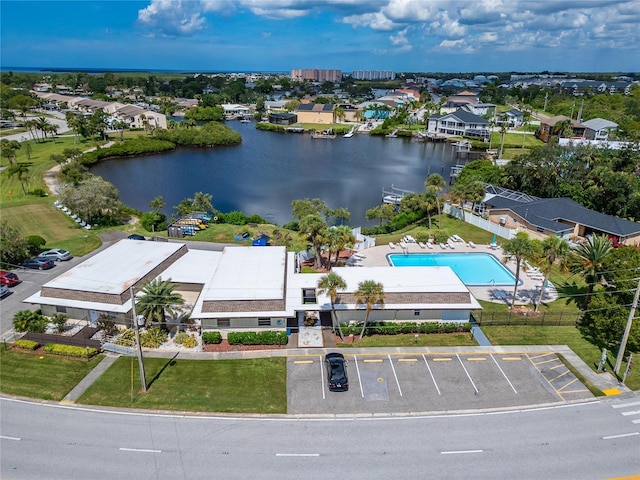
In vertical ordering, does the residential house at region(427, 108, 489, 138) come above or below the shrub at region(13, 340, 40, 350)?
above

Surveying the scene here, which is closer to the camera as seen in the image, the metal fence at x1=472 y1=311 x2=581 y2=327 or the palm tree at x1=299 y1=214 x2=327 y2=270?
the metal fence at x1=472 y1=311 x2=581 y2=327

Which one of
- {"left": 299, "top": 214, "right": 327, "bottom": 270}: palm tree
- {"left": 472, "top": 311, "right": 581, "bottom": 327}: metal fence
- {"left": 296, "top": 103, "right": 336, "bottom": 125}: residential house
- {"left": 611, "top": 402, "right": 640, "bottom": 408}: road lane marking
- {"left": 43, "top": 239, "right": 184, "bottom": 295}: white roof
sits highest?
{"left": 296, "top": 103, "right": 336, "bottom": 125}: residential house

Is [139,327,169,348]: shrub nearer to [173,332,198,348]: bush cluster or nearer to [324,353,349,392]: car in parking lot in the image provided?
[173,332,198,348]: bush cluster

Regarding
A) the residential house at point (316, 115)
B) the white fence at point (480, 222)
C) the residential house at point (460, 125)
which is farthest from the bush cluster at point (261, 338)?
the residential house at point (316, 115)

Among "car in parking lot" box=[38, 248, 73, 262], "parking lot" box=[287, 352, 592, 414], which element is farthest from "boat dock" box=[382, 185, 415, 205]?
"car in parking lot" box=[38, 248, 73, 262]

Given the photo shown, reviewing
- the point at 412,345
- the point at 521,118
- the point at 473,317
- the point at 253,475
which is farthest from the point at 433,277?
the point at 521,118

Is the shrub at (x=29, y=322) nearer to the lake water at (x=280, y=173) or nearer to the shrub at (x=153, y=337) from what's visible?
the shrub at (x=153, y=337)

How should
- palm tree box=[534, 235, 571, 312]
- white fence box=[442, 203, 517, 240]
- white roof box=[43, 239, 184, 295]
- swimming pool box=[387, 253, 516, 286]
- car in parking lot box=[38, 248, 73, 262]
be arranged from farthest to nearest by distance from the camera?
Answer: 1. white fence box=[442, 203, 517, 240]
2. car in parking lot box=[38, 248, 73, 262]
3. swimming pool box=[387, 253, 516, 286]
4. white roof box=[43, 239, 184, 295]
5. palm tree box=[534, 235, 571, 312]

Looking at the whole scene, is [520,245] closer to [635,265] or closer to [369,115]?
[635,265]

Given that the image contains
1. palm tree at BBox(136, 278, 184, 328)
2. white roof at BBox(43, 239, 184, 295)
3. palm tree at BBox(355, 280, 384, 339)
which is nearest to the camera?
palm tree at BBox(355, 280, 384, 339)
